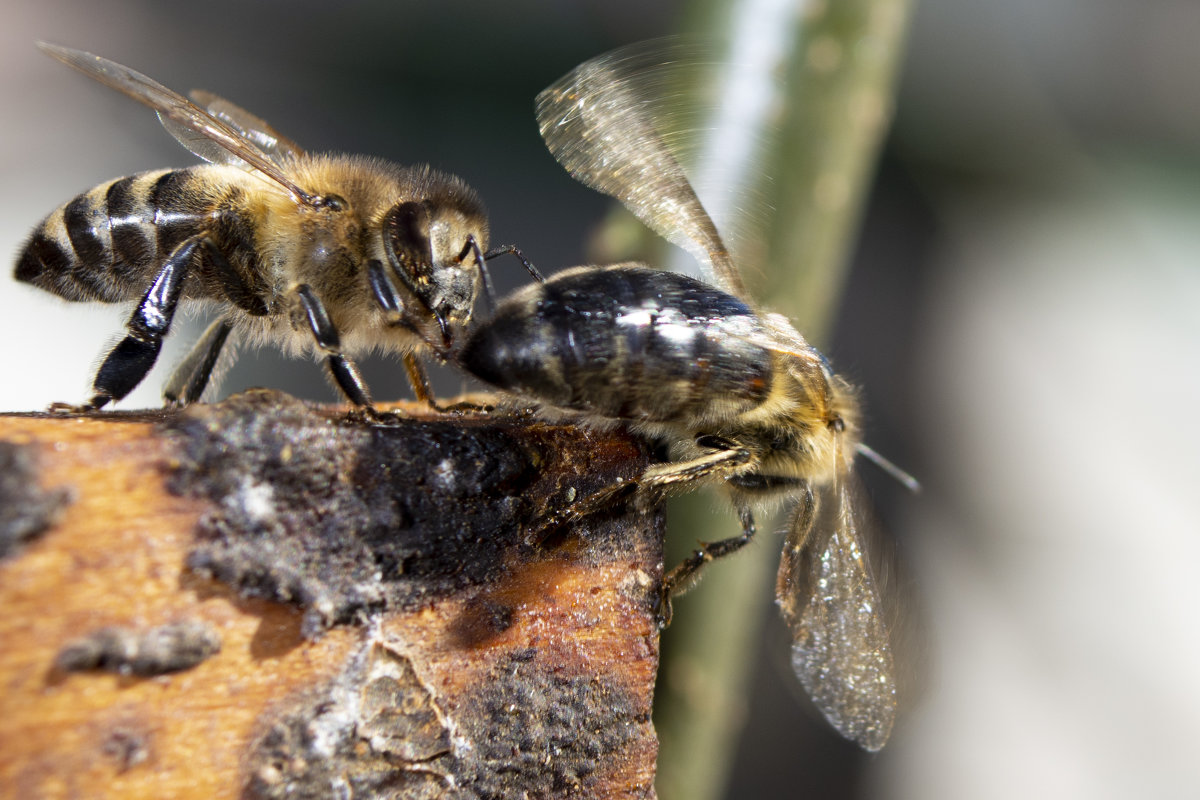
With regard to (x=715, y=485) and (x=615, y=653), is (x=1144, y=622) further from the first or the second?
(x=615, y=653)

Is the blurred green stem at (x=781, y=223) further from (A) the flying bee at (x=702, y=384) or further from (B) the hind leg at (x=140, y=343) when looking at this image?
(B) the hind leg at (x=140, y=343)

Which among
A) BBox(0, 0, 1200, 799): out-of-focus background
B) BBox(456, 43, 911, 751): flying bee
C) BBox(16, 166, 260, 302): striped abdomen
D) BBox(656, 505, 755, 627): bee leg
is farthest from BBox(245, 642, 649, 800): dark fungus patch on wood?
BBox(0, 0, 1200, 799): out-of-focus background

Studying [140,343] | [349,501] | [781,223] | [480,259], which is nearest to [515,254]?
[480,259]

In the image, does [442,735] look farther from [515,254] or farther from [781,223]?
[781,223]

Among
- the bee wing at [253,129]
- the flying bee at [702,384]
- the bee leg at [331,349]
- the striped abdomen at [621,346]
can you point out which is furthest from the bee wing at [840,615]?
the bee wing at [253,129]

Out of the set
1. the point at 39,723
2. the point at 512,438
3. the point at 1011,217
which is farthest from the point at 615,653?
the point at 1011,217

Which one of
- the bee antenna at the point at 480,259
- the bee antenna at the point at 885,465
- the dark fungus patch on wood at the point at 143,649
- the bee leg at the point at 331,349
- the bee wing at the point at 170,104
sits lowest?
the bee antenna at the point at 885,465
